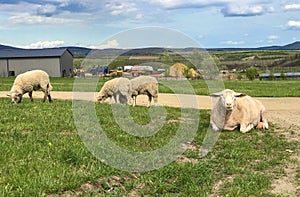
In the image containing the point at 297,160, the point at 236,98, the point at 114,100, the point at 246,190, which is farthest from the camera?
the point at 114,100

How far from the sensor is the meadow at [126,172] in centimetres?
538

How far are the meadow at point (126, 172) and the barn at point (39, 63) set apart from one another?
59.7 m

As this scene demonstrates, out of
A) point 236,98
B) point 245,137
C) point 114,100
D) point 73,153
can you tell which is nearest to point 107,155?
point 73,153

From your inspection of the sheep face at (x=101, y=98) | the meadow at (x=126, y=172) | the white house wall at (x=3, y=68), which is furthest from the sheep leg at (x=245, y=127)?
the white house wall at (x=3, y=68)

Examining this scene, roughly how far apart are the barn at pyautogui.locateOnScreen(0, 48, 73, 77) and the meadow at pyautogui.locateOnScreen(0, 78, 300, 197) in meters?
59.7

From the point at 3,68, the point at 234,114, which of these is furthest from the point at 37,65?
the point at 234,114

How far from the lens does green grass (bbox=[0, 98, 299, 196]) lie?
212 inches

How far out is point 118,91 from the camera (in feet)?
58.9

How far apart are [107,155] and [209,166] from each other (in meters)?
1.75

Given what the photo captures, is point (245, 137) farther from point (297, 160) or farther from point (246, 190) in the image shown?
point (246, 190)

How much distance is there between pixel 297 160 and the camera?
24.8 feet

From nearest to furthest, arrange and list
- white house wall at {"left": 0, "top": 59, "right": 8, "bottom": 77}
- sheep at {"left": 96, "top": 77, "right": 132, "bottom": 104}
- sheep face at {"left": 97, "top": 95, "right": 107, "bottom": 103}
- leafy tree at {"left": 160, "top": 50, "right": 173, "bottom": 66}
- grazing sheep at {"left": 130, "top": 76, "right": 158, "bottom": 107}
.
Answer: leafy tree at {"left": 160, "top": 50, "right": 173, "bottom": 66} → grazing sheep at {"left": 130, "top": 76, "right": 158, "bottom": 107} → sheep at {"left": 96, "top": 77, "right": 132, "bottom": 104} → sheep face at {"left": 97, "top": 95, "right": 107, "bottom": 103} → white house wall at {"left": 0, "top": 59, "right": 8, "bottom": 77}

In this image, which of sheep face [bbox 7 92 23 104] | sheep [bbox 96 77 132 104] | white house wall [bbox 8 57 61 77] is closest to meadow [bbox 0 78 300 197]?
sheep [bbox 96 77 132 104]

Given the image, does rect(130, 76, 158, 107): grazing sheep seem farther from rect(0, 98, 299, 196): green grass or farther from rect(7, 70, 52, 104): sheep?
rect(0, 98, 299, 196): green grass
